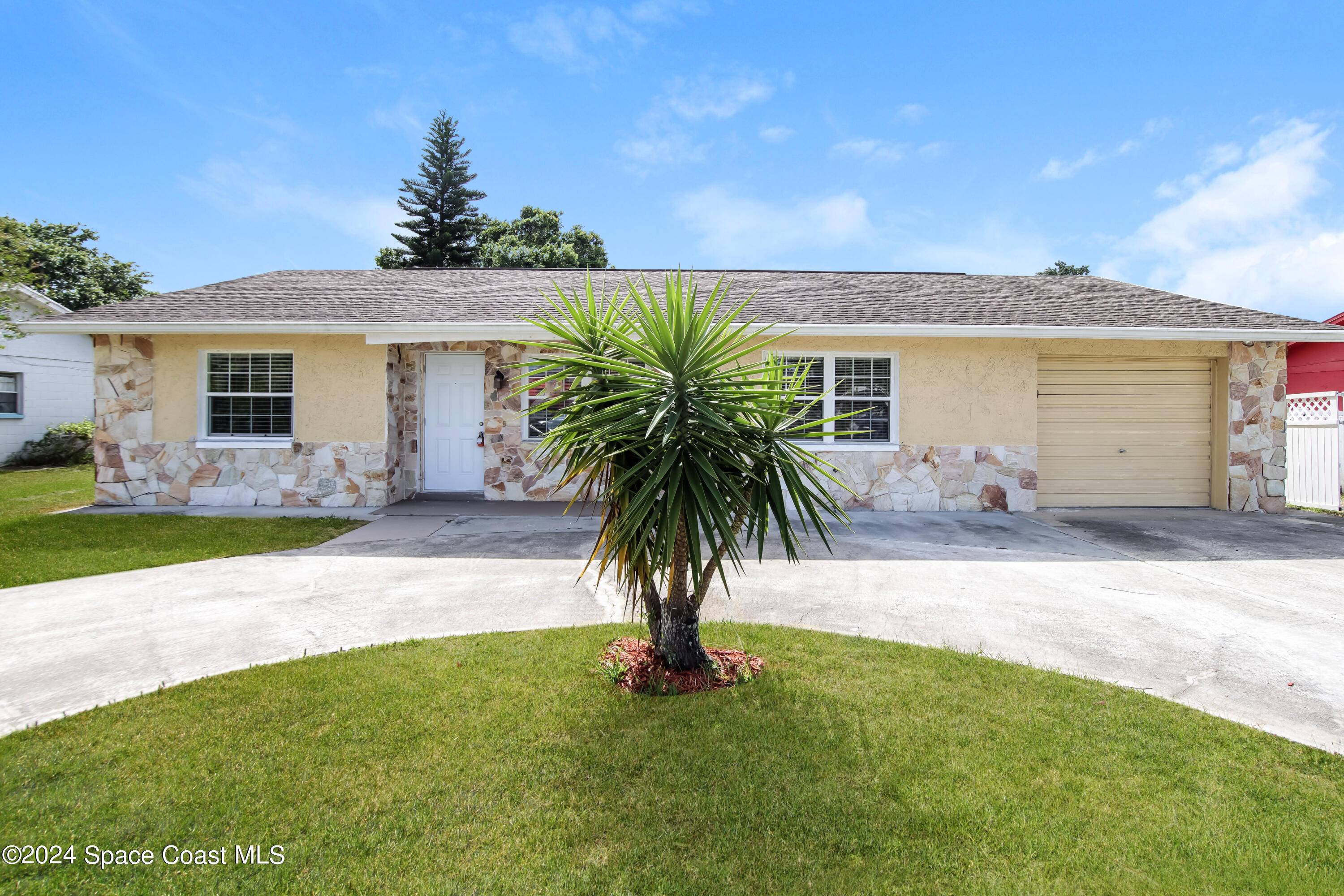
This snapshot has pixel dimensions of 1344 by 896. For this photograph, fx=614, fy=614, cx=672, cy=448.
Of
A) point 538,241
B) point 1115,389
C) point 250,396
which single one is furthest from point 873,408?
point 538,241

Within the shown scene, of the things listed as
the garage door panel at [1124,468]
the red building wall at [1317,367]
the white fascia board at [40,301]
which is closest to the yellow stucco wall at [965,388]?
the garage door panel at [1124,468]

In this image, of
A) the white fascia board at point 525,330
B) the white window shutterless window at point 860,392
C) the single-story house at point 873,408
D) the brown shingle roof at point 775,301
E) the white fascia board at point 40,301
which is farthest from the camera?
the white fascia board at point 40,301

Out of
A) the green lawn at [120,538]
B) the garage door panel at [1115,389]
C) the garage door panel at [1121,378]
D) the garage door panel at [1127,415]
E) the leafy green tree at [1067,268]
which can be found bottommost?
the green lawn at [120,538]

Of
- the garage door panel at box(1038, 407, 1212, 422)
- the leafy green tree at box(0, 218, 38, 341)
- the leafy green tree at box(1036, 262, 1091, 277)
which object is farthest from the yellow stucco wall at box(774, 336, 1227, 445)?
the leafy green tree at box(1036, 262, 1091, 277)

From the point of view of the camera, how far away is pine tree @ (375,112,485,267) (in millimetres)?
32281

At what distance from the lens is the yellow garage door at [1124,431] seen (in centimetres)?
991

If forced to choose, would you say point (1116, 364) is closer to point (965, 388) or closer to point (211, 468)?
point (965, 388)

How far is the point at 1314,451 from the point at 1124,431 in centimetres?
347

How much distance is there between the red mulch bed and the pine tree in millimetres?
31787

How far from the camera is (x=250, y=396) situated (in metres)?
9.70

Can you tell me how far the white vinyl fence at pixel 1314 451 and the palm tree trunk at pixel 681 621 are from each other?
1173 centimetres

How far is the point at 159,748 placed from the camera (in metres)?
2.85

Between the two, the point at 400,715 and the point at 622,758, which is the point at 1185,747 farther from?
the point at 400,715

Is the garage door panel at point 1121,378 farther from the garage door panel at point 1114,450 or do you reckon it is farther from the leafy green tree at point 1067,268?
the leafy green tree at point 1067,268
